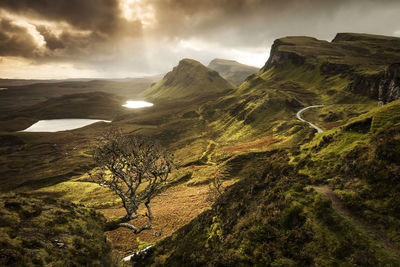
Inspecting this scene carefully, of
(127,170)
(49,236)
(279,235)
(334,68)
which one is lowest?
(49,236)

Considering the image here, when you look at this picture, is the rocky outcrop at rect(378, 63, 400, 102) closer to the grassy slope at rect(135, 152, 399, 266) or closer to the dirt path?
the grassy slope at rect(135, 152, 399, 266)

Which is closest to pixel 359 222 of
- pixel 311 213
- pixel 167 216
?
pixel 311 213

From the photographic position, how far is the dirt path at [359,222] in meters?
10.5

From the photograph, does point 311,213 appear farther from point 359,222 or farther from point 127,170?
point 127,170

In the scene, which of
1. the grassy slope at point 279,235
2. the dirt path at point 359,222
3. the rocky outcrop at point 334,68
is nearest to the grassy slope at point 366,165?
the dirt path at point 359,222

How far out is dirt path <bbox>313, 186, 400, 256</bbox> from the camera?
10.5 metres

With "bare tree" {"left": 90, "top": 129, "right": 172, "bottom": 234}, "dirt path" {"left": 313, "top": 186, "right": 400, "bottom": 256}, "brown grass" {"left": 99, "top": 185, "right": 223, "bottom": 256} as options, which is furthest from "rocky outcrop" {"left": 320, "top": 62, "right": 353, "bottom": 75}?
"bare tree" {"left": 90, "top": 129, "right": 172, "bottom": 234}

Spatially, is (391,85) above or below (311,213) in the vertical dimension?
above

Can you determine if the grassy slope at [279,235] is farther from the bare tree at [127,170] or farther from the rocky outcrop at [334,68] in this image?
the rocky outcrop at [334,68]

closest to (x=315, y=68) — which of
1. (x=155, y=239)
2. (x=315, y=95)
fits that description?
(x=315, y=95)

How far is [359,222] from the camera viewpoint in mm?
12258

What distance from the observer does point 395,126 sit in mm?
16359

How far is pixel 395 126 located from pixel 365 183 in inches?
266

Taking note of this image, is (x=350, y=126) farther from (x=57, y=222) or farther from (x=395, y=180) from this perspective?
(x=57, y=222)
